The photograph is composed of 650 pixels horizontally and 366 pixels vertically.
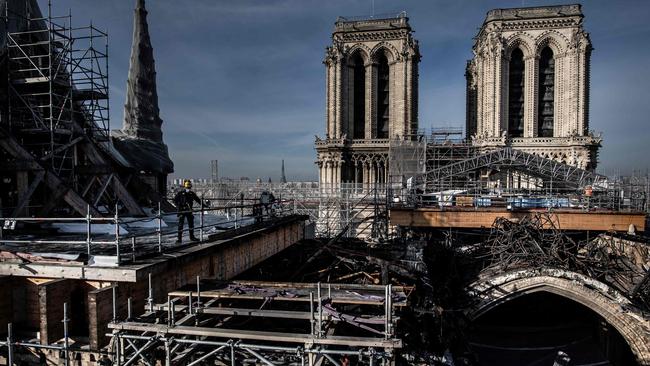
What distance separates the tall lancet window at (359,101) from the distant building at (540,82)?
10844 mm

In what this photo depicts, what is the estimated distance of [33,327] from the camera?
6.73 meters

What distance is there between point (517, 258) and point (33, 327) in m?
13.6

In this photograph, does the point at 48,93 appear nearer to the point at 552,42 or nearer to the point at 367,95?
the point at 367,95

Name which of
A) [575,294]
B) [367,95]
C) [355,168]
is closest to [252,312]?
[575,294]

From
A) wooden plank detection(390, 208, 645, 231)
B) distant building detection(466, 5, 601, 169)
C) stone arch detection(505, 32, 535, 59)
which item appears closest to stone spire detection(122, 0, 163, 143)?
wooden plank detection(390, 208, 645, 231)

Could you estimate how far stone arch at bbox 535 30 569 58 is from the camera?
35.0m

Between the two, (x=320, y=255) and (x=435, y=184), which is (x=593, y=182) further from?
(x=320, y=255)

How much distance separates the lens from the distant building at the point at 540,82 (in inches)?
1357

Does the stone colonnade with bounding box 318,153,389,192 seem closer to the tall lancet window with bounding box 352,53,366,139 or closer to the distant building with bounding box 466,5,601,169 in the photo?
the tall lancet window with bounding box 352,53,366,139

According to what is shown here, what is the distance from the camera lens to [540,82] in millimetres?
37406

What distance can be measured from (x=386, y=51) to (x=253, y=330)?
1423 inches

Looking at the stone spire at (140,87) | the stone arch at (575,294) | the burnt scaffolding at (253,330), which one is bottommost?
the stone arch at (575,294)

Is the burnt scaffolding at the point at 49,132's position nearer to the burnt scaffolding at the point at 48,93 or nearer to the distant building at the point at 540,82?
the burnt scaffolding at the point at 48,93

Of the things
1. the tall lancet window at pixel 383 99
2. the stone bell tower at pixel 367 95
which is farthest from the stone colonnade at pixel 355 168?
the tall lancet window at pixel 383 99
